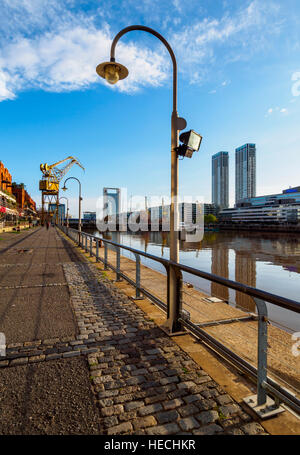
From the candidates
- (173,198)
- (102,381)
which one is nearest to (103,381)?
(102,381)

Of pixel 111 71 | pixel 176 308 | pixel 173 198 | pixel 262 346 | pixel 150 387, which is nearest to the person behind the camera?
pixel 262 346

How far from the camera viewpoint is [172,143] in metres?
4.47

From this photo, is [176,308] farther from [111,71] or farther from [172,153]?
[111,71]

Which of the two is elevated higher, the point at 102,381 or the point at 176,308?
the point at 176,308

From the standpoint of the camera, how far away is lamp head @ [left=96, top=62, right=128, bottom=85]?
15.4 ft

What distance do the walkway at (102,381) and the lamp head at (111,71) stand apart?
14.9 feet

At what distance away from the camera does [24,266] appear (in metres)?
10.9

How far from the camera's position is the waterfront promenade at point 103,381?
229 cm

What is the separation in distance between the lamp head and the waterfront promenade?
4.54 metres

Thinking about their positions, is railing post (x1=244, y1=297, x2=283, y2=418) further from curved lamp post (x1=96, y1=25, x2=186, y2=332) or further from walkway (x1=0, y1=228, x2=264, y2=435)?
curved lamp post (x1=96, y1=25, x2=186, y2=332)

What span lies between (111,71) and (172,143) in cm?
180

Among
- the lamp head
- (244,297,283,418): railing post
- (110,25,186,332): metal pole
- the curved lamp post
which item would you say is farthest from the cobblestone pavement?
the lamp head

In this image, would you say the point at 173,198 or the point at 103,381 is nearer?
the point at 103,381
